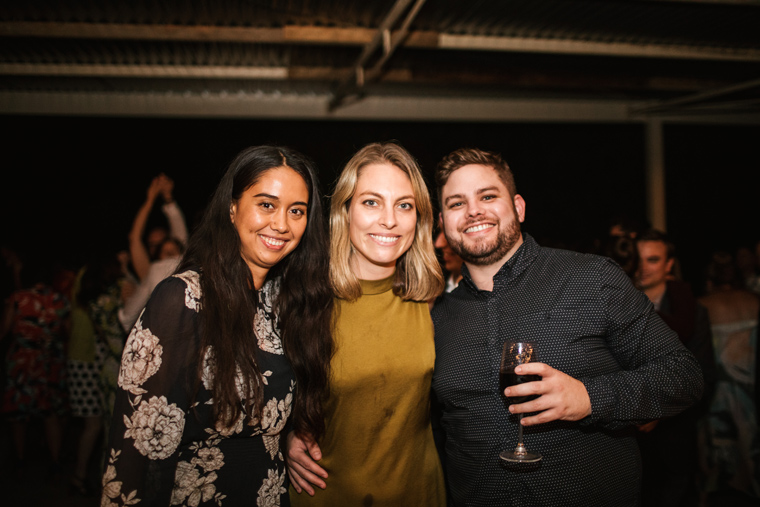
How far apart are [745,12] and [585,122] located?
8.20 feet

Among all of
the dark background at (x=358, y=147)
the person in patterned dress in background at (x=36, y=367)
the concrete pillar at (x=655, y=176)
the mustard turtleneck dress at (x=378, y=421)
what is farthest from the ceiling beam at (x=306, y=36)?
the mustard turtleneck dress at (x=378, y=421)

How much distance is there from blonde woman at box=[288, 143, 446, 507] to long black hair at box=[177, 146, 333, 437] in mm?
83

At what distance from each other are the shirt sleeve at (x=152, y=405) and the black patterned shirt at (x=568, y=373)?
35.3 inches

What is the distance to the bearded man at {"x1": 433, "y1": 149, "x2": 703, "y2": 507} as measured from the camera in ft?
5.01

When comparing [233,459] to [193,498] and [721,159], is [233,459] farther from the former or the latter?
[721,159]

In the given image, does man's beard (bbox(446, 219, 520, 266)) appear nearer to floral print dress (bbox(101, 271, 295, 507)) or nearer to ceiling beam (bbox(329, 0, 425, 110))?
floral print dress (bbox(101, 271, 295, 507))

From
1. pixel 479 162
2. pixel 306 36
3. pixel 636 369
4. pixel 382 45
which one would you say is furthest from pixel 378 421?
pixel 382 45

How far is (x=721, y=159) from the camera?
24.4 feet

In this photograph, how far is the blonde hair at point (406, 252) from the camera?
1.99 meters

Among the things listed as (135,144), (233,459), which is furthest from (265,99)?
(233,459)

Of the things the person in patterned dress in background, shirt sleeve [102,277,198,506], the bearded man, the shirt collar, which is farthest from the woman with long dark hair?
the person in patterned dress in background

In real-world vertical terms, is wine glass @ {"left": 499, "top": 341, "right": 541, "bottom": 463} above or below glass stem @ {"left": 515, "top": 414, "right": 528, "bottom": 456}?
above

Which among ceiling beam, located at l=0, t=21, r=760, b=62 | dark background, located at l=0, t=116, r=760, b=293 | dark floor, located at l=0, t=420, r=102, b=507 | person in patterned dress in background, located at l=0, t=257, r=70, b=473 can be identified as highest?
ceiling beam, located at l=0, t=21, r=760, b=62

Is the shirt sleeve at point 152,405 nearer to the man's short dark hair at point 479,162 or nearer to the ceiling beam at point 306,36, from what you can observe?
the man's short dark hair at point 479,162
